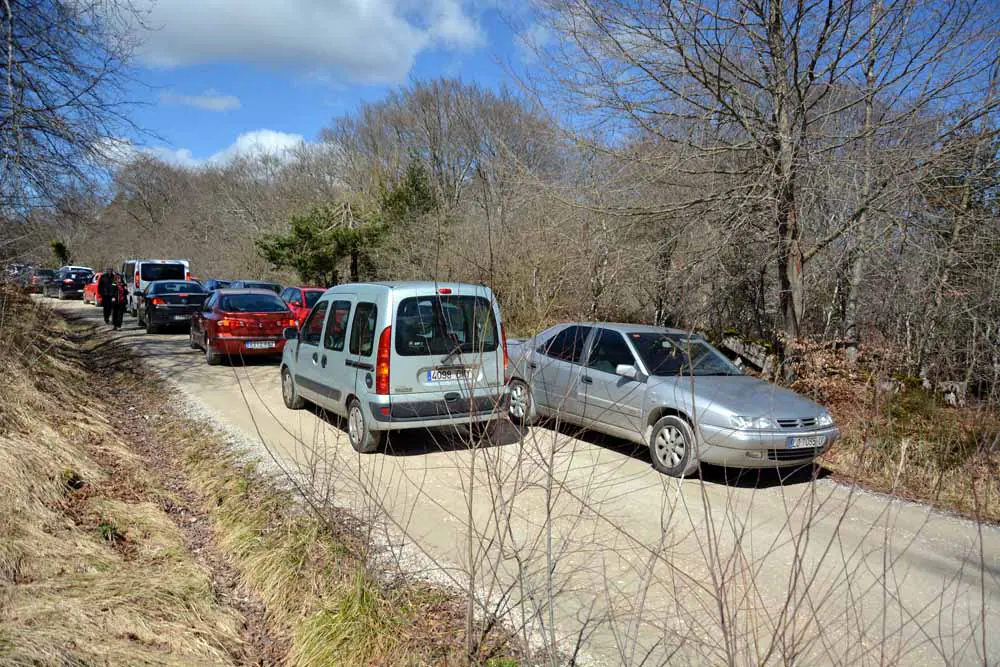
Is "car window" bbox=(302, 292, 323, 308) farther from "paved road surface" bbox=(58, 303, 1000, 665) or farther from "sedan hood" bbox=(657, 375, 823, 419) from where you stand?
"sedan hood" bbox=(657, 375, 823, 419)

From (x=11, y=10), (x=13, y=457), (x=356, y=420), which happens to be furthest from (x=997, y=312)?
(x=11, y=10)

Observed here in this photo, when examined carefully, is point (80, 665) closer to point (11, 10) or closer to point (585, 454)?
point (585, 454)

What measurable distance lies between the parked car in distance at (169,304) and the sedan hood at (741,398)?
15.7 m

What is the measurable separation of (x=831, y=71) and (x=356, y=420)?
25.9 feet

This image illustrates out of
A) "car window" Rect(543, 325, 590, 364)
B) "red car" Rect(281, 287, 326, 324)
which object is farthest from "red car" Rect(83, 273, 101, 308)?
"car window" Rect(543, 325, 590, 364)

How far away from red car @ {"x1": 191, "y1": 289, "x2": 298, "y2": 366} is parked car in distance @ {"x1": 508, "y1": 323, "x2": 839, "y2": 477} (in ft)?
23.9

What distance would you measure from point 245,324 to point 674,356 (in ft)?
29.8

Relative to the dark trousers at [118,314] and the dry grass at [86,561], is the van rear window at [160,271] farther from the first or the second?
the dry grass at [86,561]

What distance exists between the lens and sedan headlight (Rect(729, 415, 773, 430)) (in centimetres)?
Result: 660

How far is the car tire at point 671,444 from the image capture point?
687 cm

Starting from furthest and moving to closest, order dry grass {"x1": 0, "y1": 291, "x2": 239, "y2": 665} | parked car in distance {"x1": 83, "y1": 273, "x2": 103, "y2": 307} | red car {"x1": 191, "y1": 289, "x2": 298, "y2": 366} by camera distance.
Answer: parked car in distance {"x1": 83, "y1": 273, "x2": 103, "y2": 307}
red car {"x1": 191, "y1": 289, "x2": 298, "y2": 366}
dry grass {"x1": 0, "y1": 291, "x2": 239, "y2": 665}

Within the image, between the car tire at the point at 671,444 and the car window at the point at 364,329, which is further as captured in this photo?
the car window at the point at 364,329

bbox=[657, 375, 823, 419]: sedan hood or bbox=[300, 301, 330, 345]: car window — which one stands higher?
bbox=[300, 301, 330, 345]: car window

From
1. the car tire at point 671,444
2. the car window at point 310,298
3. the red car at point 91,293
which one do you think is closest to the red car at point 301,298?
the car window at point 310,298
